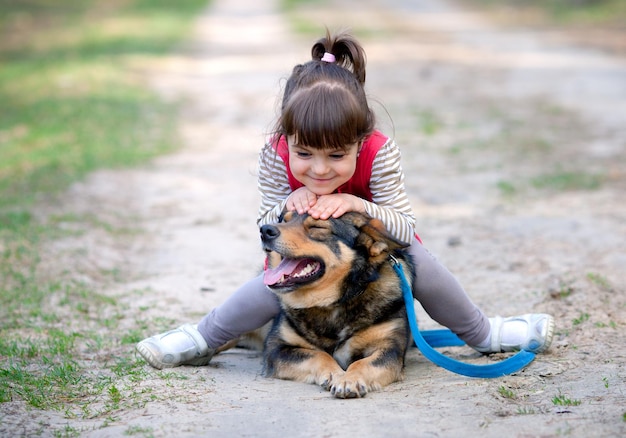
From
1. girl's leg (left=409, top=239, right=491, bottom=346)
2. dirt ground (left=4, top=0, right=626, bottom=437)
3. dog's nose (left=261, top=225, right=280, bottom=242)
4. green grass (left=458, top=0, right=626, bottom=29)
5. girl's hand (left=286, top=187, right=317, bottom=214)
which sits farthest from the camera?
green grass (left=458, top=0, right=626, bottom=29)

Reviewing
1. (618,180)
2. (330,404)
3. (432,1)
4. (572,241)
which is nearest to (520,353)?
(330,404)

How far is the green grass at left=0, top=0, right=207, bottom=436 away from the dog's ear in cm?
122

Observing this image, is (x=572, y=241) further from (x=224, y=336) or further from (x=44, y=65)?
(x=44, y=65)

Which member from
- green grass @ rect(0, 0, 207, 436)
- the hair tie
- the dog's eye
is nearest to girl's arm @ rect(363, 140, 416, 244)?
the dog's eye

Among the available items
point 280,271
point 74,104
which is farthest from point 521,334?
point 74,104

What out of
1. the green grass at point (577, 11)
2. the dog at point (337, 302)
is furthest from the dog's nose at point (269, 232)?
the green grass at point (577, 11)

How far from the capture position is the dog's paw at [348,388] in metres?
4.05

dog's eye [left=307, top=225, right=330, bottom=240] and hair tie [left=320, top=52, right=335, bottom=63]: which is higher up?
hair tie [left=320, top=52, right=335, bottom=63]

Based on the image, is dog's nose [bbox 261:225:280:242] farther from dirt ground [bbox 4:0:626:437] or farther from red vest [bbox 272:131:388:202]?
dirt ground [bbox 4:0:626:437]

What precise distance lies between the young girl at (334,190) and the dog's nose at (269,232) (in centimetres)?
27

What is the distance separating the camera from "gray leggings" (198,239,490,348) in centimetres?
448

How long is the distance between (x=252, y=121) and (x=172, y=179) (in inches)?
132

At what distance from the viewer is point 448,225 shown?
753cm

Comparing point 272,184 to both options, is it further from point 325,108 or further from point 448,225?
point 448,225
